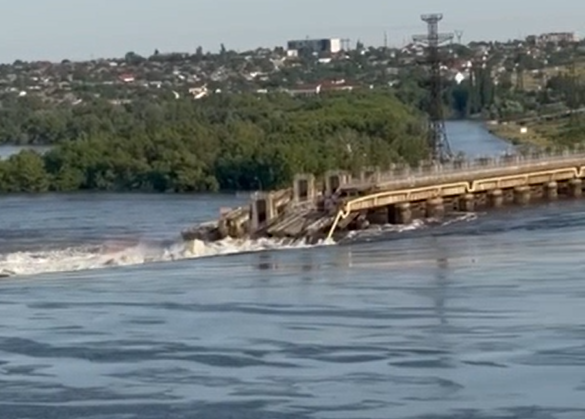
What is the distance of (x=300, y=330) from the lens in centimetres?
3281

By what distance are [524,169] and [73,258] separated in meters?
23.0

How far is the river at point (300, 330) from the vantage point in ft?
85.6

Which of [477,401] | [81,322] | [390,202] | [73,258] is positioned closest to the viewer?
[477,401]

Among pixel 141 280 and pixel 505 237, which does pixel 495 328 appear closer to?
pixel 141 280

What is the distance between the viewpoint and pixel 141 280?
144 ft

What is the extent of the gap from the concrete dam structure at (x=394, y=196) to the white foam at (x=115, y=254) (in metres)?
1.38

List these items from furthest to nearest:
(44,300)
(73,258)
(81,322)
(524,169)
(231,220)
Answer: (524,169) → (231,220) → (73,258) → (44,300) → (81,322)

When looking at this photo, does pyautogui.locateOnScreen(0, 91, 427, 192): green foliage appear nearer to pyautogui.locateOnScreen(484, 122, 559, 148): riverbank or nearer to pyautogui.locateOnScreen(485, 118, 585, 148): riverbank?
pyautogui.locateOnScreen(484, 122, 559, 148): riverbank

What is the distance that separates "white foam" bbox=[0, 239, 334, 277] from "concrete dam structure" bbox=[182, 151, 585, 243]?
4.52ft

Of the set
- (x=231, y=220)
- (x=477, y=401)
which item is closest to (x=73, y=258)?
(x=231, y=220)

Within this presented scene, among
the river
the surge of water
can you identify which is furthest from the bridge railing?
the river

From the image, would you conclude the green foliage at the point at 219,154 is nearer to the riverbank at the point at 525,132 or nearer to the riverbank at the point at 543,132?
the riverbank at the point at 525,132

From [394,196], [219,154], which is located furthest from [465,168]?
[219,154]

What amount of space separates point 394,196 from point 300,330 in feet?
95.1
